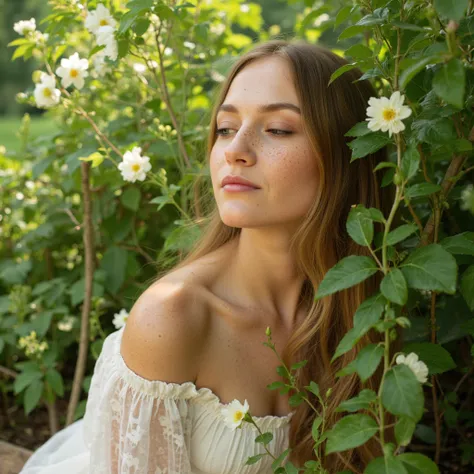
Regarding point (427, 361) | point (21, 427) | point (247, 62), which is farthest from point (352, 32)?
point (21, 427)

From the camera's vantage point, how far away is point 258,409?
1823 mm

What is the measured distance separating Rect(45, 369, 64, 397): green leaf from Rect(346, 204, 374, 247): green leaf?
1588 mm

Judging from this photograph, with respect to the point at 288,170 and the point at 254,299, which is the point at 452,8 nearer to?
the point at 288,170

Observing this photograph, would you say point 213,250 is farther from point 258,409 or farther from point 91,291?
point 91,291

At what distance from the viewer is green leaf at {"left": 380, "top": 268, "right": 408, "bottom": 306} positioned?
3.88 ft

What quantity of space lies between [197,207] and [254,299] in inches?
18.3

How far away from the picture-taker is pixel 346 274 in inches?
49.6

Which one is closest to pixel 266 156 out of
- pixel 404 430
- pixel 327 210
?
pixel 327 210

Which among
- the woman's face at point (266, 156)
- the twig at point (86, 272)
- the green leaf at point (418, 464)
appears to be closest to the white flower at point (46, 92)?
the twig at point (86, 272)

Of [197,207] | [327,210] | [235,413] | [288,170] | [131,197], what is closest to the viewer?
[235,413]

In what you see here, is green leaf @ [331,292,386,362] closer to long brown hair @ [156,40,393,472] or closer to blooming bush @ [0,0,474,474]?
blooming bush @ [0,0,474,474]

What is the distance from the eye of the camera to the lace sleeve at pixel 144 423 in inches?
66.6

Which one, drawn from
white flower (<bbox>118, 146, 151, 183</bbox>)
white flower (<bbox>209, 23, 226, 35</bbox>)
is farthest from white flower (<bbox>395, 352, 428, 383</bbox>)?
white flower (<bbox>209, 23, 226, 35</bbox>)

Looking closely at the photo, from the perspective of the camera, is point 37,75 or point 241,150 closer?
point 241,150
